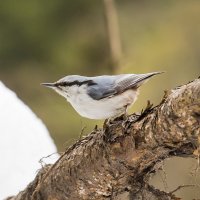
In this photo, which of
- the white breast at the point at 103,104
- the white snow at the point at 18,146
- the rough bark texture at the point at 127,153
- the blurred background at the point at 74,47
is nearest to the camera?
the rough bark texture at the point at 127,153

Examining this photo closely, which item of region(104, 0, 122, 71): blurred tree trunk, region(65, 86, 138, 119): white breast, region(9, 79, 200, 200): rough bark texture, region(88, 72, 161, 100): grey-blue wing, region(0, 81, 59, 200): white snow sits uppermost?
region(104, 0, 122, 71): blurred tree trunk

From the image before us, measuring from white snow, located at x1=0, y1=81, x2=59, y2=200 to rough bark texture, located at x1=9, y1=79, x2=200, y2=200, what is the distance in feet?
0.80

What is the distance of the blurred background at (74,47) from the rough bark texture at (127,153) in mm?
1336

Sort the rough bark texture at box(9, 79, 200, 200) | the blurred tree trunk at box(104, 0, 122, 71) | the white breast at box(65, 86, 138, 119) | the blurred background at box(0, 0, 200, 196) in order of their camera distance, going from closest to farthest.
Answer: the rough bark texture at box(9, 79, 200, 200)
the white breast at box(65, 86, 138, 119)
the blurred tree trunk at box(104, 0, 122, 71)
the blurred background at box(0, 0, 200, 196)

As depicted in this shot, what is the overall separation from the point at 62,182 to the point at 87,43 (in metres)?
1.59

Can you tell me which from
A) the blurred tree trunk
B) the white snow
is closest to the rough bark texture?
the white snow

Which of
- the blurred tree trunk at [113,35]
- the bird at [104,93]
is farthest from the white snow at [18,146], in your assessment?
the blurred tree trunk at [113,35]

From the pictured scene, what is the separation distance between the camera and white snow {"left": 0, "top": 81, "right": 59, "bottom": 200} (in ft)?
5.18

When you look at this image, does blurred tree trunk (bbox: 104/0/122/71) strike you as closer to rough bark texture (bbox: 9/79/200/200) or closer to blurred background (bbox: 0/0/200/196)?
blurred background (bbox: 0/0/200/196)

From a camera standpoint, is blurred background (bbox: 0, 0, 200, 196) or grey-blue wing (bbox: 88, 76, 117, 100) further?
blurred background (bbox: 0, 0, 200, 196)

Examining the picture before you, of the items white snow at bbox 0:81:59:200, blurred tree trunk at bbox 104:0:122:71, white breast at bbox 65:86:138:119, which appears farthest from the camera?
blurred tree trunk at bbox 104:0:122:71

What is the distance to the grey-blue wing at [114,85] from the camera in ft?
3.82

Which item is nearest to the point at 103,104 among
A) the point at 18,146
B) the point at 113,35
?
the point at 18,146

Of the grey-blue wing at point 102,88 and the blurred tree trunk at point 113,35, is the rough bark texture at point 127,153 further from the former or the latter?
the blurred tree trunk at point 113,35
